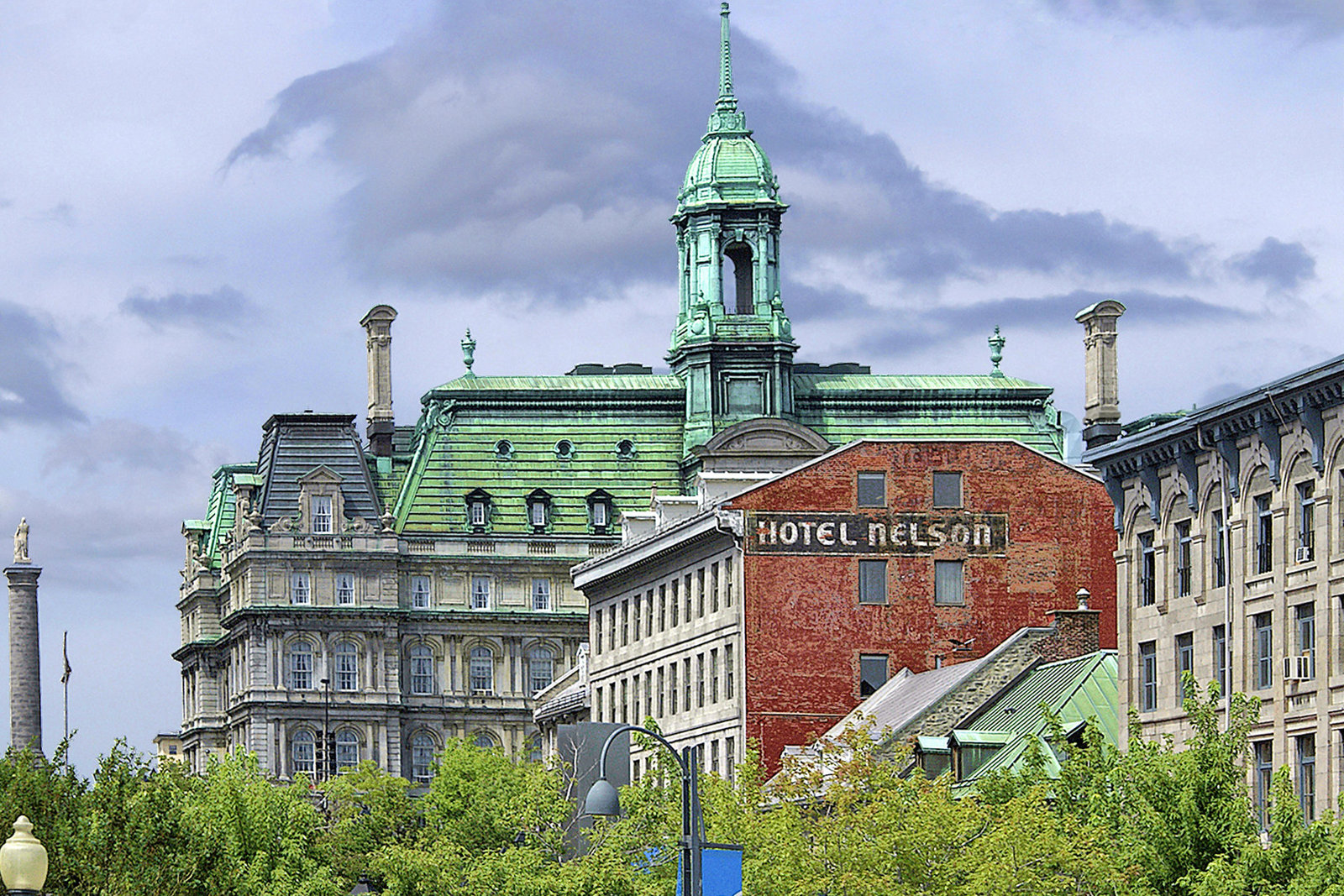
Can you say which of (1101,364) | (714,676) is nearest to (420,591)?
(1101,364)

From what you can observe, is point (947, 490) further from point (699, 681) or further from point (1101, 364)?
point (1101, 364)

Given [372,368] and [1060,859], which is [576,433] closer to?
[372,368]

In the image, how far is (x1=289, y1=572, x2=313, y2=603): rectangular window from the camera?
7298 inches

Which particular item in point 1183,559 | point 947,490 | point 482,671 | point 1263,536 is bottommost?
point 482,671

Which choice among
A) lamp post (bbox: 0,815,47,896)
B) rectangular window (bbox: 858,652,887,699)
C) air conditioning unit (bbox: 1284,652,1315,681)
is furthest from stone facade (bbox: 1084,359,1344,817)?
lamp post (bbox: 0,815,47,896)

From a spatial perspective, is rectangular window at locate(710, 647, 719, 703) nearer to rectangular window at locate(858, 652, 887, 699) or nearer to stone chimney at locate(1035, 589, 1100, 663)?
rectangular window at locate(858, 652, 887, 699)

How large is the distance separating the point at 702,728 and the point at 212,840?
53.2 metres

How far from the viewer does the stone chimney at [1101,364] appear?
182625 millimetres

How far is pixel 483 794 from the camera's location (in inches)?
4646

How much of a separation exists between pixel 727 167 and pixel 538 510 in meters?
21.7

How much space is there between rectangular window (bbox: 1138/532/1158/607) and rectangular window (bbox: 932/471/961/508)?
30760 millimetres

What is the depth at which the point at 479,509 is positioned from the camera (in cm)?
18800

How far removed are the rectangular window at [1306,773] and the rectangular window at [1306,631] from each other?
1617 millimetres

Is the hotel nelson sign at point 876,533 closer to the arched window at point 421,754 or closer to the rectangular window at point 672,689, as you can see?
the rectangular window at point 672,689
